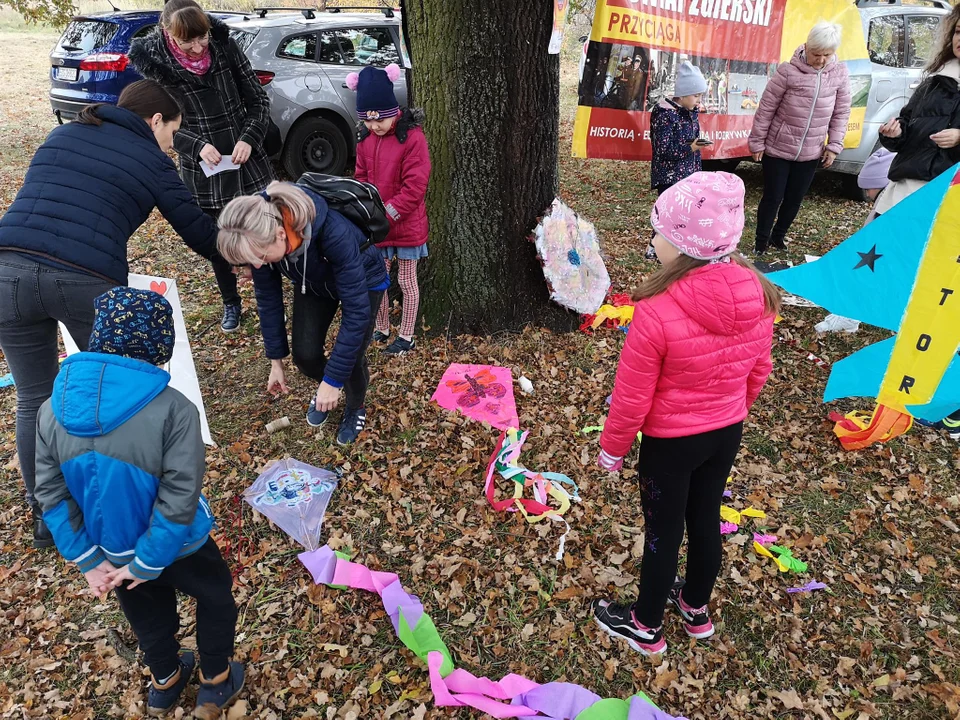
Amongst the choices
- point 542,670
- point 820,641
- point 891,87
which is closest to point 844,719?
point 820,641

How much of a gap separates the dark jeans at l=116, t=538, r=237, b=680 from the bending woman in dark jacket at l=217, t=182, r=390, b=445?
40.2 inches

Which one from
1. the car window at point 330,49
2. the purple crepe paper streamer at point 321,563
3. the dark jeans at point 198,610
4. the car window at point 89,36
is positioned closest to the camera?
the dark jeans at point 198,610

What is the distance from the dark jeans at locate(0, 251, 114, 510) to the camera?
2.36 metres

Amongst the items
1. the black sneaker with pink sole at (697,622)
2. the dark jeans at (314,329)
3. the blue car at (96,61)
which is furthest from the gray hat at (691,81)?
the blue car at (96,61)

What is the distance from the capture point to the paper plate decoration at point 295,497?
3025mm

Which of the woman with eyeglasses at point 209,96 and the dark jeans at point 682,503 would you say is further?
the woman with eyeglasses at point 209,96

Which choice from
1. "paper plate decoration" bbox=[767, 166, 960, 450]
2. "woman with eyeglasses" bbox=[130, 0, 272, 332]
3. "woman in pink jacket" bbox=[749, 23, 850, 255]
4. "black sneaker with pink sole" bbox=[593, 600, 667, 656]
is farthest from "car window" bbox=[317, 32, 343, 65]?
"black sneaker with pink sole" bbox=[593, 600, 667, 656]

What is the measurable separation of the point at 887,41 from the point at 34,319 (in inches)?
350

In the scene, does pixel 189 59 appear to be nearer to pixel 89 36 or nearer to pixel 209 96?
pixel 209 96

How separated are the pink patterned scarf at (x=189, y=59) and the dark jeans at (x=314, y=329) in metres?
1.68

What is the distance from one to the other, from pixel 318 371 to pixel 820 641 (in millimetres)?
2814

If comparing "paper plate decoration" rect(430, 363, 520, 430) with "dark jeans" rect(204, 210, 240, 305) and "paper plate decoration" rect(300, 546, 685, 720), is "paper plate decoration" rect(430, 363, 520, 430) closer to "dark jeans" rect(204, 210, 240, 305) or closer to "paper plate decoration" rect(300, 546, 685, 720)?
"paper plate decoration" rect(300, 546, 685, 720)

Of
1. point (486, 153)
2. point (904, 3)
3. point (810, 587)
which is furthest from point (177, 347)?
point (904, 3)

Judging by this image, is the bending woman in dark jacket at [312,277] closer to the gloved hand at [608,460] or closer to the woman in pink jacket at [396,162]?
the woman in pink jacket at [396,162]
